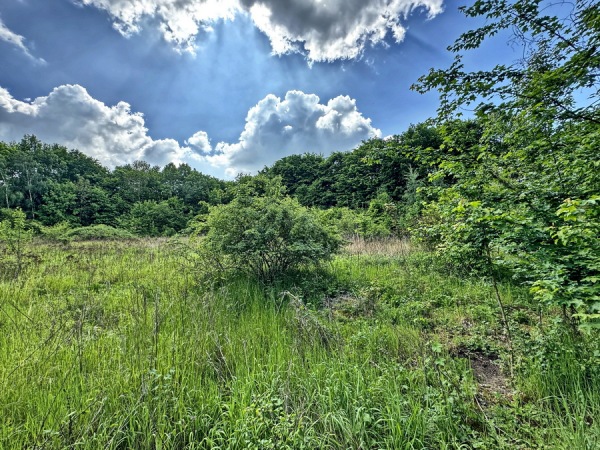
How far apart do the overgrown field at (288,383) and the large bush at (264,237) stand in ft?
4.66

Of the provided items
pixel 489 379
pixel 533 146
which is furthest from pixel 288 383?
pixel 533 146

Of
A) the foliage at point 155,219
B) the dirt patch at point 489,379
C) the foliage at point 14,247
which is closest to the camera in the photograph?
the dirt patch at point 489,379

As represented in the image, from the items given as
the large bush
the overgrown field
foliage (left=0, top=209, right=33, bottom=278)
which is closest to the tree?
the overgrown field

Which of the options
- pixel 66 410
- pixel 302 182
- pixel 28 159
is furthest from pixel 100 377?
pixel 28 159

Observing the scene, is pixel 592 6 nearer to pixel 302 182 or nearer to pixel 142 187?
pixel 302 182

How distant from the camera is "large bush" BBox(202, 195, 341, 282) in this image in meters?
4.55

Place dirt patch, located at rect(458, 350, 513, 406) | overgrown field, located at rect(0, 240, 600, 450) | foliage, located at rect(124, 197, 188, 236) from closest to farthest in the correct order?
overgrown field, located at rect(0, 240, 600, 450) → dirt patch, located at rect(458, 350, 513, 406) → foliage, located at rect(124, 197, 188, 236)

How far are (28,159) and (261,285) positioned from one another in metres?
42.4

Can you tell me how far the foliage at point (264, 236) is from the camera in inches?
179

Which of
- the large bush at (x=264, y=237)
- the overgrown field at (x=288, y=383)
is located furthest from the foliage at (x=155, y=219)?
the overgrown field at (x=288, y=383)

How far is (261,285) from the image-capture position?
4496 millimetres

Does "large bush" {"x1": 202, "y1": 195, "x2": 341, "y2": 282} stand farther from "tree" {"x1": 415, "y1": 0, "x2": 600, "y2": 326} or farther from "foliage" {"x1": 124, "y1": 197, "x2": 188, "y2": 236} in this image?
"foliage" {"x1": 124, "y1": 197, "x2": 188, "y2": 236}

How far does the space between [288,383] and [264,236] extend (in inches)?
115

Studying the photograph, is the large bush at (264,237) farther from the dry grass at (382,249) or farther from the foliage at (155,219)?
the foliage at (155,219)
